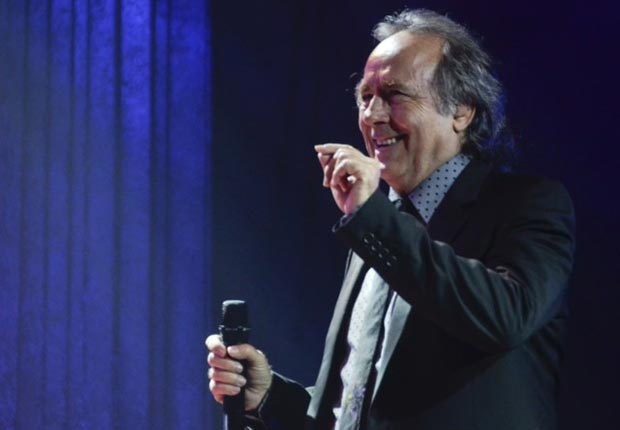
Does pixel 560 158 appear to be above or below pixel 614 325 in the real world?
above

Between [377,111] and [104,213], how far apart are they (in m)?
Answer: 1.56

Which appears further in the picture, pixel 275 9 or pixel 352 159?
pixel 275 9

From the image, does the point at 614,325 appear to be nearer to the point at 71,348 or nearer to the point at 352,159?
the point at 352,159

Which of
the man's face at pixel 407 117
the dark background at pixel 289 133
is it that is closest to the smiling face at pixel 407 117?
the man's face at pixel 407 117

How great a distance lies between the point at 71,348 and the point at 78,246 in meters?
0.37

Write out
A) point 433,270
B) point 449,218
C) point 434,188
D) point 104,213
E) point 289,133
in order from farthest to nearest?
point 104,213
point 289,133
point 434,188
point 449,218
point 433,270

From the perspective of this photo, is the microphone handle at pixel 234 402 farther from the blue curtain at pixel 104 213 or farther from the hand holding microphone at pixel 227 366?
the blue curtain at pixel 104 213

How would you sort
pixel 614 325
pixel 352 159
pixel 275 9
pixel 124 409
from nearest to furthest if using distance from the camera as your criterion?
pixel 352 159, pixel 614 325, pixel 275 9, pixel 124 409

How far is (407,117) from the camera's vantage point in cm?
162

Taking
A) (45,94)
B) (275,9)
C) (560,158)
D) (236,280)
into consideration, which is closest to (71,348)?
(236,280)

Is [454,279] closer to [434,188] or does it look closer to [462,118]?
[434,188]

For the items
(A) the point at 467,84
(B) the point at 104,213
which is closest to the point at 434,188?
(A) the point at 467,84

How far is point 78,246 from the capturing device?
9.64 ft

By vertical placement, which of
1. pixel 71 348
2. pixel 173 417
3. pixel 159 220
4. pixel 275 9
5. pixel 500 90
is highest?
pixel 275 9
